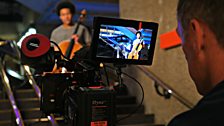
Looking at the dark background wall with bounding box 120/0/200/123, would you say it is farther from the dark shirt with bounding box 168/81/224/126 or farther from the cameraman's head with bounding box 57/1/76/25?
the dark shirt with bounding box 168/81/224/126

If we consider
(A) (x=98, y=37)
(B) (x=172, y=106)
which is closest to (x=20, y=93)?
(B) (x=172, y=106)

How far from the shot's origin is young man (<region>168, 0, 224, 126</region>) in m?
0.68

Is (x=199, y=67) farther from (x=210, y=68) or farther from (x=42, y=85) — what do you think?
(x=42, y=85)

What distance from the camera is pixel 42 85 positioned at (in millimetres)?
1411

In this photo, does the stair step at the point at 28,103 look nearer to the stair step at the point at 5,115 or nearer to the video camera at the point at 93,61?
the stair step at the point at 5,115

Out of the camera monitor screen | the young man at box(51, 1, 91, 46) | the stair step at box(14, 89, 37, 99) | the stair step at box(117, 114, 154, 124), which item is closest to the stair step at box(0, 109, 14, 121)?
the stair step at box(14, 89, 37, 99)

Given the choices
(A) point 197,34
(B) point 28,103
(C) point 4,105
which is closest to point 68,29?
(B) point 28,103

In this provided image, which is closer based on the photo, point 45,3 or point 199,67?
point 199,67

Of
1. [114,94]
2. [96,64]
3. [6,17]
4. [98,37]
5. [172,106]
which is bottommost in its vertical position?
[172,106]

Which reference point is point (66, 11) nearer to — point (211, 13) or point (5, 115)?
point (5, 115)

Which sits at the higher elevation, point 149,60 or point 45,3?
point 45,3

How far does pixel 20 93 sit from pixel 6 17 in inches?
251

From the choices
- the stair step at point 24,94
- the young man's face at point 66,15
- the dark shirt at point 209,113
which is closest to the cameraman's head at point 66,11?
the young man's face at point 66,15

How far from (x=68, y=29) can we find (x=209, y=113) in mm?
3163
